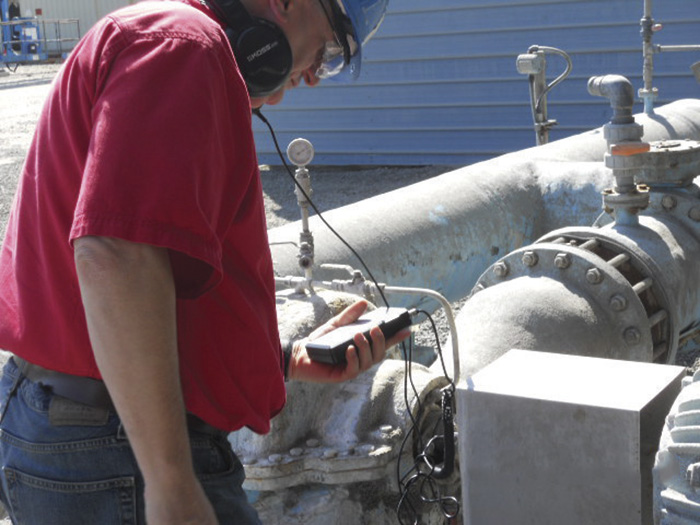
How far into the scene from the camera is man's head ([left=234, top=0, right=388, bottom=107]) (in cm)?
Result: 153

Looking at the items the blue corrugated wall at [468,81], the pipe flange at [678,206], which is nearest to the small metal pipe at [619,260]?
the pipe flange at [678,206]

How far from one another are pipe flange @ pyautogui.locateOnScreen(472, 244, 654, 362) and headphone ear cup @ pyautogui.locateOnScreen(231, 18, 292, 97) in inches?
50.4

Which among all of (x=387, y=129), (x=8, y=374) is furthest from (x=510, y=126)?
(x=8, y=374)

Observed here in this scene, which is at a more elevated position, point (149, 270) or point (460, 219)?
point (149, 270)

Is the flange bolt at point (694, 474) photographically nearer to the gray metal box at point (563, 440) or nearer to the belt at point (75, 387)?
the gray metal box at point (563, 440)

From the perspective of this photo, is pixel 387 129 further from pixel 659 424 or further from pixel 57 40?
pixel 57 40

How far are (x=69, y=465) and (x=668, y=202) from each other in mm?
2307

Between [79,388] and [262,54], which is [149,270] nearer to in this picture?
[79,388]

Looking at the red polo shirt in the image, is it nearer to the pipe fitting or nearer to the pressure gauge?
the pressure gauge

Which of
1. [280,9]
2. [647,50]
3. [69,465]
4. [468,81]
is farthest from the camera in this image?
[468,81]

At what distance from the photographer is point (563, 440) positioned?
1757mm

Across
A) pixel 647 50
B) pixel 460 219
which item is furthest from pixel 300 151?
pixel 647 50

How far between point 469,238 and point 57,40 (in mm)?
23432

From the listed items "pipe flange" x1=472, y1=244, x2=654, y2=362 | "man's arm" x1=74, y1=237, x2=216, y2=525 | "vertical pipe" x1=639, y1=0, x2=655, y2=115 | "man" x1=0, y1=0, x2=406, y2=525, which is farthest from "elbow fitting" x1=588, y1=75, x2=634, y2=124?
"man's arm" x1=74, y1=237, x2=216, y2=525
